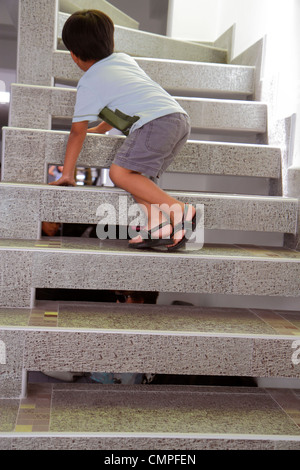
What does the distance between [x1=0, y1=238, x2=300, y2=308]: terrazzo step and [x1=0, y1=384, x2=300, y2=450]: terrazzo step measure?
0.35 m

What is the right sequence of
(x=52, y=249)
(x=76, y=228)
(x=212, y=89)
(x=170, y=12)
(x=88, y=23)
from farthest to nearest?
(x=170, y=12), (x=76, y=228), (x=212, y=89), (x=88, y=23), (x=52, y=249)

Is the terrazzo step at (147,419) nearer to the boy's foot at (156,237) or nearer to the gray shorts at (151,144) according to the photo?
the boy's foot at (156,237)

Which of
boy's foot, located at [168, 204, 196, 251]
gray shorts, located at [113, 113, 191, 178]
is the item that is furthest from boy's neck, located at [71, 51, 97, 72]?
boy's foot, located at [168, 204, 196, 251]

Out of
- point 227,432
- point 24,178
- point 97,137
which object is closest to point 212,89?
point 97,137

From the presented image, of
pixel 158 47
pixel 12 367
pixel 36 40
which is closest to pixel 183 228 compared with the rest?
pixel 12 367

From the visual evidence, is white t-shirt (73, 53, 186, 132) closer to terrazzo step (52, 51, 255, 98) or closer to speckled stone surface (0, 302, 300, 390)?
terrazzo step (52, 51, 255, 98)

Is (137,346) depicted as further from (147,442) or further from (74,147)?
(74,147)

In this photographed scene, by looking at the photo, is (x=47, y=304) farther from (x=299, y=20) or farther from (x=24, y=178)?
(x=299, y=20)

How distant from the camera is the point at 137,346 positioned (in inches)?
65.4

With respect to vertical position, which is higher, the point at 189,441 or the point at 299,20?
the point at 299,20

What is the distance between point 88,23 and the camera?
2.02 meters

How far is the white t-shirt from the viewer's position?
6.49 ft

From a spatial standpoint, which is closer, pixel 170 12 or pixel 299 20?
pixel 299 20
